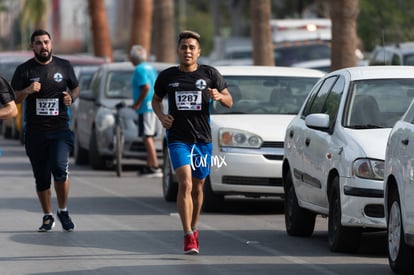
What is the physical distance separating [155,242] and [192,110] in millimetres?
1389

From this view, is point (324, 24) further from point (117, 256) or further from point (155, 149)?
point (117, 256)

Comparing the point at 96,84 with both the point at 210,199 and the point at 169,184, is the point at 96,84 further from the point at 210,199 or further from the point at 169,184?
the point at 210,199

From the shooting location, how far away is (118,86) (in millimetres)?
23562

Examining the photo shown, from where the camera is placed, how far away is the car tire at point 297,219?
13.7 m

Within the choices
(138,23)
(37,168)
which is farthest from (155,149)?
(138,23)

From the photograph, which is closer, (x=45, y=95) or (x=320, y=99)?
(x=320, y=99)

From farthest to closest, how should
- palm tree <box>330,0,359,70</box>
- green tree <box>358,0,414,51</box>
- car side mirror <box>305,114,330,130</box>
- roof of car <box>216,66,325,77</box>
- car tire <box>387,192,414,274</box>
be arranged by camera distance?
green tree <box>358,0,414,51</box>, palm tree <box>330,0,359,70</box>, roof of car <box>216,66,325,77</box>, car side mirror <box>305,114,330,130</box>, car tire <box>387,192,414,274</box>

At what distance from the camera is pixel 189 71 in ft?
41.4

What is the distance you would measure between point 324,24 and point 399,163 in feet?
102

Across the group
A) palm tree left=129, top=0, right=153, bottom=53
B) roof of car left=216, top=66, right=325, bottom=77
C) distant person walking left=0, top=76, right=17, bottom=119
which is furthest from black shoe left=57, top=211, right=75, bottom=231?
palm tree left=129, top=0, right=153, bottom=53

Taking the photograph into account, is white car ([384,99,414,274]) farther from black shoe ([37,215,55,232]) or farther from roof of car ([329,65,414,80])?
black shoe ([37,215,55,232])

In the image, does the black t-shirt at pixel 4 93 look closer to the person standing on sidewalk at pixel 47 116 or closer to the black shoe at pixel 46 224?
the person standing on sidewalk at pixel 47 116

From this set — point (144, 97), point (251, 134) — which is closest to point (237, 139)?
point (251, 134)

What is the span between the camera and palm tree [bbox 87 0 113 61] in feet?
144
